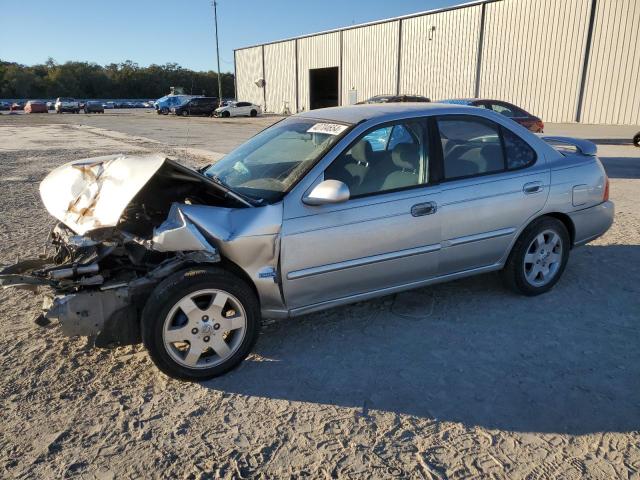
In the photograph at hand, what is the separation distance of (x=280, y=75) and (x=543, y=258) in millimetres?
44893

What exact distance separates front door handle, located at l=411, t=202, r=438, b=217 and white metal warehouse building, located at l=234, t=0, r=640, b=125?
2399cm

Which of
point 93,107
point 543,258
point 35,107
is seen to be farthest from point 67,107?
point 543,258

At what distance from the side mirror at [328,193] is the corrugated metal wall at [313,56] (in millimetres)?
38534

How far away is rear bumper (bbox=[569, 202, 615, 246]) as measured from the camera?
430 cm

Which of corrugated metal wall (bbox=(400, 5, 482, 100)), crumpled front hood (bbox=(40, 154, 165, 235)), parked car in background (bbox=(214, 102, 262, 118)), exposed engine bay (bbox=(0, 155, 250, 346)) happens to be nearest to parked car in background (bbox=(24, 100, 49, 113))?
parked car in background (bbox=(214, 102, 262, 118))

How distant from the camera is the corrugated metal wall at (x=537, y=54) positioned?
958 inches

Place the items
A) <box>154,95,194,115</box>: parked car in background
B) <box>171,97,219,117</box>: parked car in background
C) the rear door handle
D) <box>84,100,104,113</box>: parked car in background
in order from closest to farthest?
the rear door handle → <box>171,97,219,117</box>: parked car in background → <box>154,95,194,115</box>: parked car in background → <box>84,100,104,113</box>: parked car in background

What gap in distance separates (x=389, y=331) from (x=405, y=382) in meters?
0.63

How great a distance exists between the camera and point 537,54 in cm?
2592

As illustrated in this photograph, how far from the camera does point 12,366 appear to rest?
10.3 ft

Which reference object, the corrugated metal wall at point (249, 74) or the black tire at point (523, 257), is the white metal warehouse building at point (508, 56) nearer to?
the corrugated metal wall at point (249, 74)

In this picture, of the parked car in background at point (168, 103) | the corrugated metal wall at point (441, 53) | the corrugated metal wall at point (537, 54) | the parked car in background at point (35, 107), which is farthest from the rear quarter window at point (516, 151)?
the parked car in background at point (35, 107)

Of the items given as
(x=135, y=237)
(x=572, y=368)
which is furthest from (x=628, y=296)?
(x=135, y=237)

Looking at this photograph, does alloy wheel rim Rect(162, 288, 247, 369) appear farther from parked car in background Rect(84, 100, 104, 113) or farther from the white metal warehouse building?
parked car in background Rect(84, 100, 104, 113)
